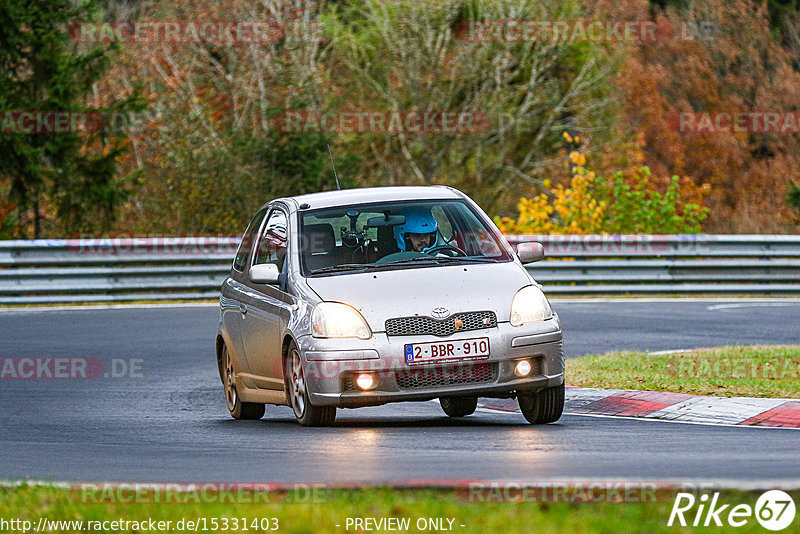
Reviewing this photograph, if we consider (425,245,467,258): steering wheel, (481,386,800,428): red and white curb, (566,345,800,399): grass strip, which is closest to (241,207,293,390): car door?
(425,245,467,258): steering wheel

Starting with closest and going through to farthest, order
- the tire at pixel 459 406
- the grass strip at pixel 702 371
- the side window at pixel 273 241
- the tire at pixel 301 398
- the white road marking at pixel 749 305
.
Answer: the tire at pixel 301 398 → the side window at pixel 273 241 → the tire at pixel 459 406 → the grass strip at pixel 702 371 → the white road marking at pixel 749 305

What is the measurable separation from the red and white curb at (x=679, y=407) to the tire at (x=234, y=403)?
1.91 meters

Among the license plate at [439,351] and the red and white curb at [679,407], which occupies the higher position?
the license plate at [439,351]

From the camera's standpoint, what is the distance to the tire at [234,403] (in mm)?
11773

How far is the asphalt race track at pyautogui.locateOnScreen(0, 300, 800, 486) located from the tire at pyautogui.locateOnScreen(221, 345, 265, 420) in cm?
15

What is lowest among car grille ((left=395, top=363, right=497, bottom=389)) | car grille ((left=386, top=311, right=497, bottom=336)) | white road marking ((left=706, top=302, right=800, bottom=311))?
white road marking ((left=706, top=302, right=800, bottom=311))

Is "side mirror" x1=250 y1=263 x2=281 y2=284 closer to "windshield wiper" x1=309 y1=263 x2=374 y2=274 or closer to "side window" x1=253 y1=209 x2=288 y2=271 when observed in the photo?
"side window" x1=253 y1=209 x2=288 y2=271

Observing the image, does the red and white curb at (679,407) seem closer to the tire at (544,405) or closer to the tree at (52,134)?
the tire at (544,405)

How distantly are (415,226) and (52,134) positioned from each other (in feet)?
71.8

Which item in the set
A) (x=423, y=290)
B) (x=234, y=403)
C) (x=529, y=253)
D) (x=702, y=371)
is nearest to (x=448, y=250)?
(x=529, y=253)

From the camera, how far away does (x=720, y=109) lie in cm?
5547

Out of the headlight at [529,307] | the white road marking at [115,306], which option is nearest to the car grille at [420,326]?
the headlight at [529,307]

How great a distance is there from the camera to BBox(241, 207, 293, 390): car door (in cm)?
1063

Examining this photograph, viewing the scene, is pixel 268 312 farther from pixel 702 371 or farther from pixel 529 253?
pixel 702 371
